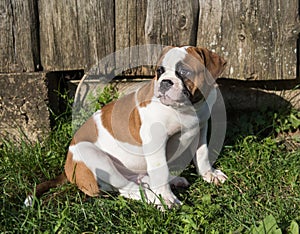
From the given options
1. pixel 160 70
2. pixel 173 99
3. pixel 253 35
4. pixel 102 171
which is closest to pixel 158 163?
pixel 102 171

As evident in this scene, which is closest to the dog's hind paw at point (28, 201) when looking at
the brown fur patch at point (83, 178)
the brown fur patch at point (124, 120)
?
the brown fur patch at point (83, 178)

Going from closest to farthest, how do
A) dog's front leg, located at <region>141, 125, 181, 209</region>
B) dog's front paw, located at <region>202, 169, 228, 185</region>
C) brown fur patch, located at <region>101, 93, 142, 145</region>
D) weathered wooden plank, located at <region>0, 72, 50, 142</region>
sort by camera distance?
dog's front leg, located at <region>141, 125, 181, 209</region>
brown fur patch, located at <region>101, 93, 142, 145</region>
dog's front paw, located at <region>202, 169, 228, 185</region>
weathered wooden plank, located at <region>0, 72, 50, 142</region>

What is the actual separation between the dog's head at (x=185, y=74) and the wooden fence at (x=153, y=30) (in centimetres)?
78

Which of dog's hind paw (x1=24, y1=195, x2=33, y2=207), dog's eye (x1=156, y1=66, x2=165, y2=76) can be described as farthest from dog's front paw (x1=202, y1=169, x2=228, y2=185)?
dog's hind paw (x1=24, y1=195, x2=33, y2=207)

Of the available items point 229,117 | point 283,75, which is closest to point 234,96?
point 229,117

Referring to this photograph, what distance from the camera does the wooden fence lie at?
4.08 metres

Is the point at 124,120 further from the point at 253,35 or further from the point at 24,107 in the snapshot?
the point at 253,35

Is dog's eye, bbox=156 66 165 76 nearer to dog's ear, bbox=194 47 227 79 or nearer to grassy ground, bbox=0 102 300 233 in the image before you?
dog's ear, bbox=194 47 227 79

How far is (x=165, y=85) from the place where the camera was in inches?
127

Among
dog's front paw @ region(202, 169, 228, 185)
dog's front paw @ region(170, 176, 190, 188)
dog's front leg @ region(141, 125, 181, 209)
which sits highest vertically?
dog's front leg @ region(141, 125, 181, 209)

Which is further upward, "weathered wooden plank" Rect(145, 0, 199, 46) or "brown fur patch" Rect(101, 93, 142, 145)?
"weathered wooden plank" Rect(145, 0, 199, 46)

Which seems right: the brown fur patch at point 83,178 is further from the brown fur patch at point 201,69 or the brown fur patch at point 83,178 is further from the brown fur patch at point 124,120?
the brown fur patch at point 201,69

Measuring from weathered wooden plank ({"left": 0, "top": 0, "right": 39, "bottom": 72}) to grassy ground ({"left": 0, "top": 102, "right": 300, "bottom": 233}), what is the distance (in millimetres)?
615

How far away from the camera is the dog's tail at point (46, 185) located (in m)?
3.38
